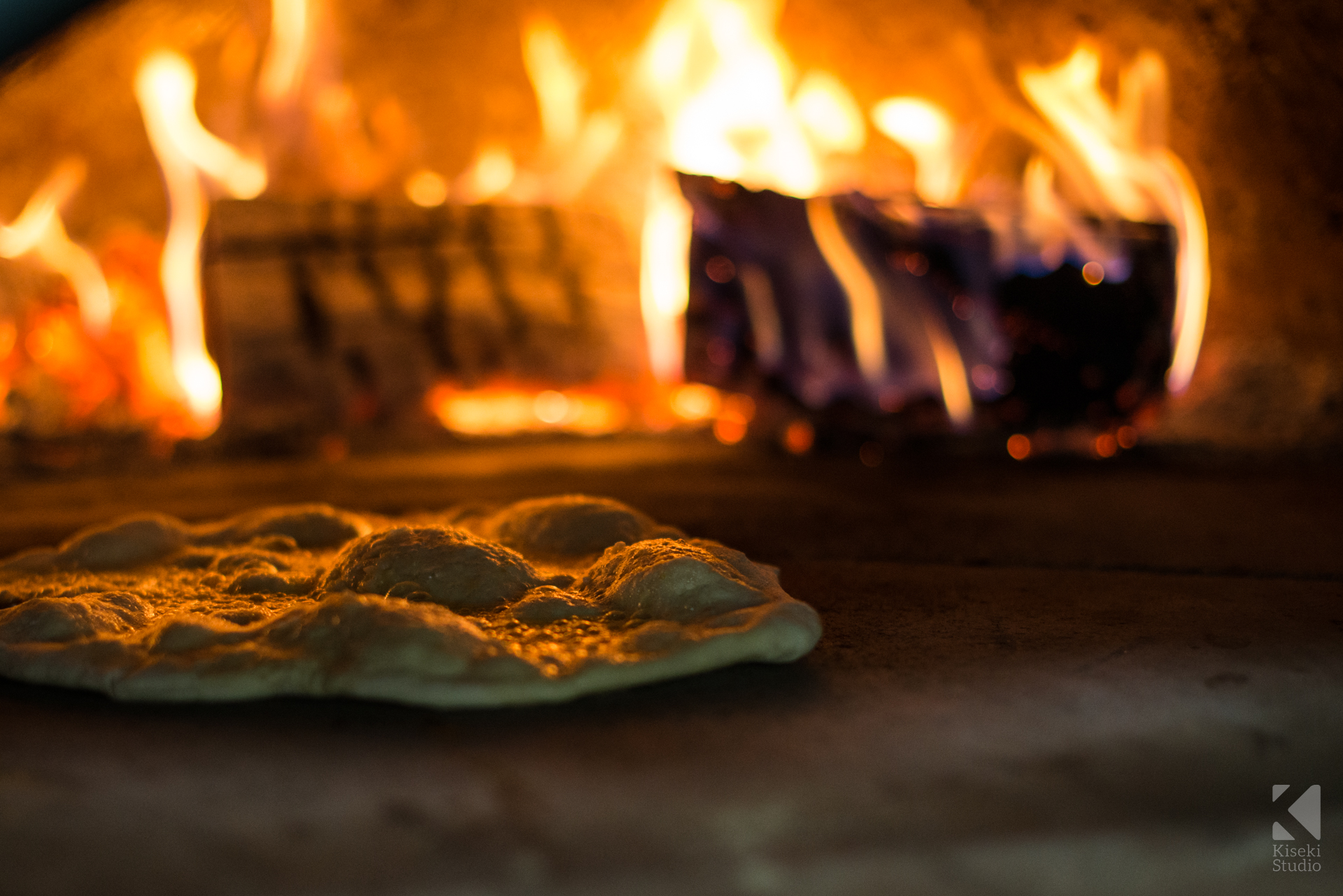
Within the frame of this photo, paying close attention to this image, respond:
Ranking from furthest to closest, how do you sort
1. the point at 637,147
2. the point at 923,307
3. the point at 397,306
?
the point at 637,147, the point at 397,306, the point at 923,307

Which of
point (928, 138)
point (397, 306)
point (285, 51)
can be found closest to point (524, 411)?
point (397, 306)

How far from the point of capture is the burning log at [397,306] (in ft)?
9.07

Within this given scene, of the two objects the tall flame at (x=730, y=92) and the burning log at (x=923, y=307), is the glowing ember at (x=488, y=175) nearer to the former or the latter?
the tall flame at (x=730, y=92)

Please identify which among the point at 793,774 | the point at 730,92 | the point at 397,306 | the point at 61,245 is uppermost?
the point at 730,92

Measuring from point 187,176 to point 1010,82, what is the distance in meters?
2.84

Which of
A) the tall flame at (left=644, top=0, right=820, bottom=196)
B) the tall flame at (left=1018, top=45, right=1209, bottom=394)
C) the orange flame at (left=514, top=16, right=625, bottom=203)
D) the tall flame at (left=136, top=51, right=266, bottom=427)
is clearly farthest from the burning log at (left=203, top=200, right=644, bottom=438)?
the tall flame at (left=1018, top=45, right=1209, bottom=394)

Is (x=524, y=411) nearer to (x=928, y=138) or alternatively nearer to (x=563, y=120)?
(x=563, y=120)

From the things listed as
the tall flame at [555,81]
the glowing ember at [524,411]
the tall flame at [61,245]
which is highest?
the tall flame at [555,81]

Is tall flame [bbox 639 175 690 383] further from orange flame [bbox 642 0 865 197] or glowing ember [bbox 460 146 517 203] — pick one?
glowing ember [bbox 460 146 517 203]

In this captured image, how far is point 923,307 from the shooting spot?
8.10 ft

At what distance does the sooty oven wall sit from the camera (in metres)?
2.43

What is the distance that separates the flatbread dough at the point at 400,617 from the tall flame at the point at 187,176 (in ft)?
6.65

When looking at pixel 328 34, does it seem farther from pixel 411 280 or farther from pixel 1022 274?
pixel 1022 274

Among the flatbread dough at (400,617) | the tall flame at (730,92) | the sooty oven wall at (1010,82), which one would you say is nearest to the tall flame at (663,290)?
the tall flame at (730,92)
